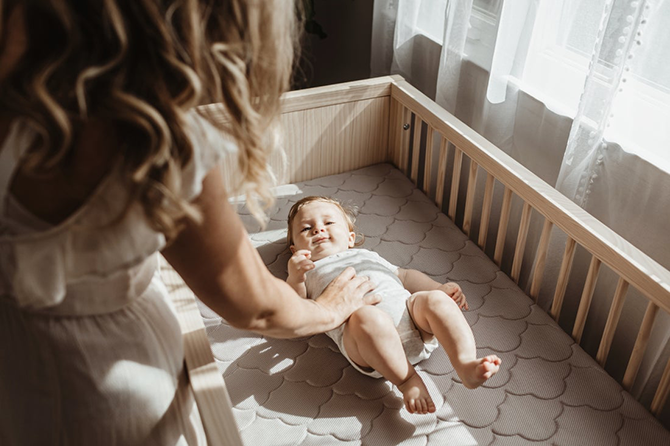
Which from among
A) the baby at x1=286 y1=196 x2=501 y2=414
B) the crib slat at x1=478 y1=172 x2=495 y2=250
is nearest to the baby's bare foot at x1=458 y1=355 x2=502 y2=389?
the baby at x1=286 y1=196 x2=501 y2=414

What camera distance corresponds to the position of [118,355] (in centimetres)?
62

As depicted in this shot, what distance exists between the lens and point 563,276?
1.13 meters

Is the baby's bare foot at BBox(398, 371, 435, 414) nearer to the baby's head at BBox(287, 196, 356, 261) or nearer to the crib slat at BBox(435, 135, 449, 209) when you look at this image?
the baby's head at BBox(287, 196, 356, 261)

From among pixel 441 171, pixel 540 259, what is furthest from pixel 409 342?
pixel 441 171

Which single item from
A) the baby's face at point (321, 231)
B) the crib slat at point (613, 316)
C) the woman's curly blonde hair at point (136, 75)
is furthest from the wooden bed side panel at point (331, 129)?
the woman's curly blonde hair at point (136, 75)

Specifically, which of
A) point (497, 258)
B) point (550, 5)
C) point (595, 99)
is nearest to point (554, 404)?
point (497, 258)

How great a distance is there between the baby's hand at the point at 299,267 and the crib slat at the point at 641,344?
589mm

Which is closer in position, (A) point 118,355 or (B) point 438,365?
(A) point 118,355

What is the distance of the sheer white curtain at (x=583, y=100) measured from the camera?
99cm

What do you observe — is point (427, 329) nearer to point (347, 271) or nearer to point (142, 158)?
point (347, 271)

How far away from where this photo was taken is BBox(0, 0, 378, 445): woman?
1.34 feet

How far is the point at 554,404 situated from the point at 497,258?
401mm

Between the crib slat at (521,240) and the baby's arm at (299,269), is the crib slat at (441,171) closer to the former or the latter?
the crib slat at (521,240)

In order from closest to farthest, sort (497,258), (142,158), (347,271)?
(142,158) → (347,271) → (497,258)
